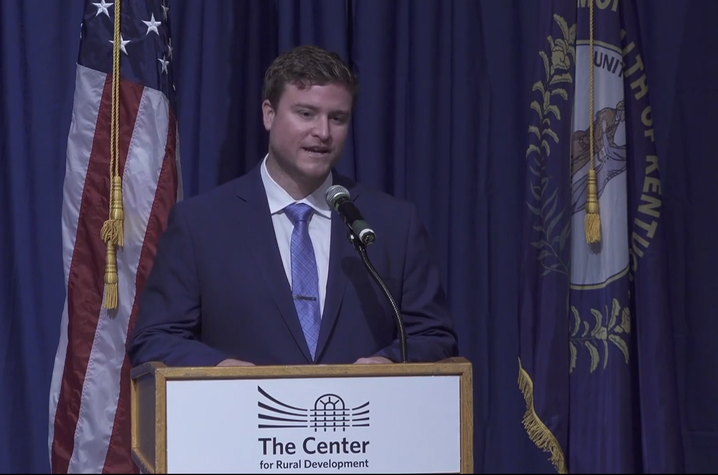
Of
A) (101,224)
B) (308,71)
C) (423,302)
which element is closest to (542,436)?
(423,302)

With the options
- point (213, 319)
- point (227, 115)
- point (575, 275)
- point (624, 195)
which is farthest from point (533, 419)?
point (227, 115)

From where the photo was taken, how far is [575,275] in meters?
3.38

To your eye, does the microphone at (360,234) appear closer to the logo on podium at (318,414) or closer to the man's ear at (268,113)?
the logo on podium at (318,414)

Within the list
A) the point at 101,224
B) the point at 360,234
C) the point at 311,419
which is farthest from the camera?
the point at 101,224

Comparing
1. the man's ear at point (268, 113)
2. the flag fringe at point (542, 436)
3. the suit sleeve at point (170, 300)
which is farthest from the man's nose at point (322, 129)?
the flag fringe at point (542, 436)

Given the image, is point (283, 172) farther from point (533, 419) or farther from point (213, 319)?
point (533, 419)

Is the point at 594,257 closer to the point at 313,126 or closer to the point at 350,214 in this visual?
the point at 313,126

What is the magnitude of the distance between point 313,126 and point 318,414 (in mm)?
924

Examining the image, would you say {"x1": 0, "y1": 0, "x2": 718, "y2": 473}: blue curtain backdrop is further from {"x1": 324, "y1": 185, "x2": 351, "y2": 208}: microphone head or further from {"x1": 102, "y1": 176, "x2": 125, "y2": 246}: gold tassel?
{"x1": 324, "y1": 185, "x2": 351, "y2": 208}: microphone head

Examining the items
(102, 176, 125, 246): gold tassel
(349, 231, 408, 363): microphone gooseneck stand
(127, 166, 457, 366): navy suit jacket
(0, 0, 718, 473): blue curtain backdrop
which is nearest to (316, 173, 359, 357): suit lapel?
(127, 166, 457, 366): navy suit jacket

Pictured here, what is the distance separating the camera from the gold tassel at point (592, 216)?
10.6 ft

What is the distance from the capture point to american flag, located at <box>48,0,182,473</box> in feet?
10.3

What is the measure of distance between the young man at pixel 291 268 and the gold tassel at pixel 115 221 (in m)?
0.33

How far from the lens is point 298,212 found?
107 inches
